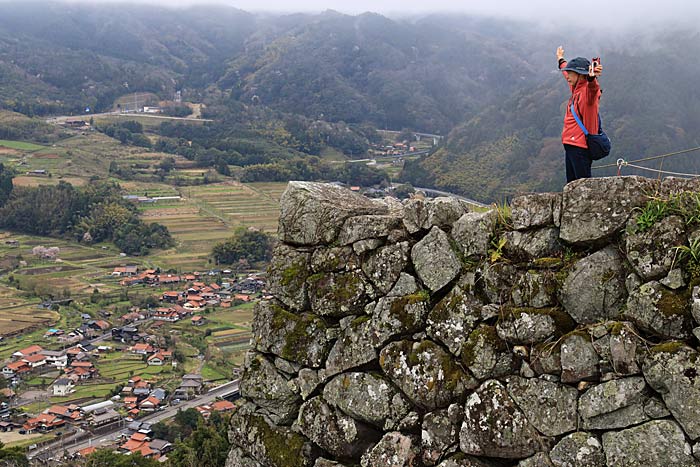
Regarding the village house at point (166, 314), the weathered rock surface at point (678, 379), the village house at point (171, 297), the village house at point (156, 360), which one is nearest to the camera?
the weathered rock surface at point (678, 379)

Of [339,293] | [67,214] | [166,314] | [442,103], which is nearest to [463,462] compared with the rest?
[339,293]

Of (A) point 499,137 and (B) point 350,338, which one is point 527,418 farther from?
(A) point 499,137

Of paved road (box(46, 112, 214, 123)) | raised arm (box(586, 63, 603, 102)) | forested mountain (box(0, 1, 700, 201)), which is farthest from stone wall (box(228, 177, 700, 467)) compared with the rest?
paved road (box(46, 112, 214, 123))

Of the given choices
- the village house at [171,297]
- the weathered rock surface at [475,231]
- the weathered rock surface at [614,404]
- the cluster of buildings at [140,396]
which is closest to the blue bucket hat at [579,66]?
the weathered rock surface at [475,231]

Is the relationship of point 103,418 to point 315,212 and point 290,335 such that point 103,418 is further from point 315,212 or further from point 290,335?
point 315,212

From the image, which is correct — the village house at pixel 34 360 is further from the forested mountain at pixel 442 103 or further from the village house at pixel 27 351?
the forested mountain at pixel 442 103

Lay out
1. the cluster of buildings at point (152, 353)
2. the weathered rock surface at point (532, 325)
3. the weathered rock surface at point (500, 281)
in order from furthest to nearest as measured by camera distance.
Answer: the cluster of buildings at point (152, 353) < the weathered rock surface at point (500, 281) < the weathered rock surface at point (532, 325)

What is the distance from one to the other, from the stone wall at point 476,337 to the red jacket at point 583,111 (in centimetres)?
99

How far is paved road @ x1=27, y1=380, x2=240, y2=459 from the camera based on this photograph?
117ft

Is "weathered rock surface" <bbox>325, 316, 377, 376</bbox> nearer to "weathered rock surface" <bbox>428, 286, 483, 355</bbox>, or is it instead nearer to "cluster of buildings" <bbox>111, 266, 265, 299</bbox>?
"weathered rock surface" <bbox>428, 286, 483, 355</bbox>

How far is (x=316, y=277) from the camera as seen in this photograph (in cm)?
859

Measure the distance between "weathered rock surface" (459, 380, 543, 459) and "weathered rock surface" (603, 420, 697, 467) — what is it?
71cm

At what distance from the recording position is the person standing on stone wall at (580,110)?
287 inches

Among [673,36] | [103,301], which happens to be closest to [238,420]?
[103,301]
